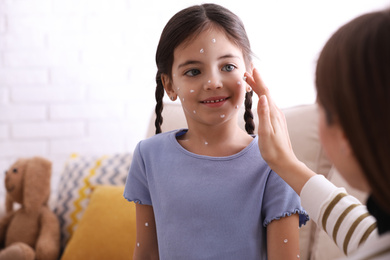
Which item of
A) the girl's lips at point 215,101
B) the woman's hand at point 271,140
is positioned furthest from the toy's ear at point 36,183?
the woman's hand at point 271,140

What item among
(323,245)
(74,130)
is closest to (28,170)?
(74,130)

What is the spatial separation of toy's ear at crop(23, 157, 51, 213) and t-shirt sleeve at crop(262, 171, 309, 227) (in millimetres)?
1291

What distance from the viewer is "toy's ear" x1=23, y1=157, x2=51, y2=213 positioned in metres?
1.93

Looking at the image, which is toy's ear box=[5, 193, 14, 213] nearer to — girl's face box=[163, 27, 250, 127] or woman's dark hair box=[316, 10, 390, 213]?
girl's face box=[163, 27, 250, 127]

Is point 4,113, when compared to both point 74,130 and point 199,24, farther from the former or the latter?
point 199,24

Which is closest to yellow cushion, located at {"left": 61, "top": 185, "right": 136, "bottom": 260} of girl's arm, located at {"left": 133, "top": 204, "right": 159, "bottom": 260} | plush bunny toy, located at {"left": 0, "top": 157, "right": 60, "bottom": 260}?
plush bunny toy, located at {"left": 0, "top": 157, "right": 60, "bottom": 260}

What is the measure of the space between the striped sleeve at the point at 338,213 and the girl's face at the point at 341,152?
208mm

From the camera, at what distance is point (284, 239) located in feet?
2.97

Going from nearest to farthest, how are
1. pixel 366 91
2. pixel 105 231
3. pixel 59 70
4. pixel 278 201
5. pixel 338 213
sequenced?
pixel 366 91 → pixel 338 213 → pixel 278 201 → pixel 105 231 → pixel 59 70

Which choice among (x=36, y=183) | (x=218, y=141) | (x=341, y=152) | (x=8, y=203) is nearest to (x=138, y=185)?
(x=218, y=141)

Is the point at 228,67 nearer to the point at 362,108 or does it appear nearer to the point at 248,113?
the point at 248,113

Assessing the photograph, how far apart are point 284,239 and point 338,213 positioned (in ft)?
0.47

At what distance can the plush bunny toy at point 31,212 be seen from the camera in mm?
1896

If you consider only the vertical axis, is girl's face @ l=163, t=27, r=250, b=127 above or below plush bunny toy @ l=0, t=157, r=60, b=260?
above
